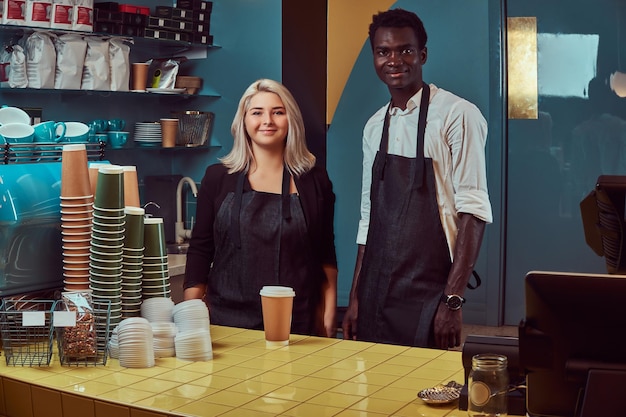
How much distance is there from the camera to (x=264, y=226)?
3295 millimetres

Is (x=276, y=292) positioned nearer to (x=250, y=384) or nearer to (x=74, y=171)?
(x=250, y=384)

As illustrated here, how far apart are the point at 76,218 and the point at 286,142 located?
1.03 m

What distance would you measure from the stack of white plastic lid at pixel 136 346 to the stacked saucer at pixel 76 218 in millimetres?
321

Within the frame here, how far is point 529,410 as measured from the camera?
1.78 metres

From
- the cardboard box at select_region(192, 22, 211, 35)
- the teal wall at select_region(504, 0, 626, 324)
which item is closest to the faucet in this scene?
the cardboard box at select_region(192, 22, 211, 35)

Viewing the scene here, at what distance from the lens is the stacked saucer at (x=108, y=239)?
2484mm

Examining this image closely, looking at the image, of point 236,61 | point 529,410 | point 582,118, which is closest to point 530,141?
point 582,118

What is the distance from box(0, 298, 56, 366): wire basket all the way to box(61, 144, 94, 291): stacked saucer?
19 centimetres

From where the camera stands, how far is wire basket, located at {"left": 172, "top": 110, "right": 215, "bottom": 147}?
608cm

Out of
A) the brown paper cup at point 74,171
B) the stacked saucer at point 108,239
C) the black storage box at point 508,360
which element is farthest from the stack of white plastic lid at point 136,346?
the black storage box at point 508,360

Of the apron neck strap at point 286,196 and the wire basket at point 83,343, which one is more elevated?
the apron neck strap at point 286,196

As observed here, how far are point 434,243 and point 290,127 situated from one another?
2.24 ft

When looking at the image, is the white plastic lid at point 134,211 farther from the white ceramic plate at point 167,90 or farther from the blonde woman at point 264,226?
the white ceramic plate at point 167,90

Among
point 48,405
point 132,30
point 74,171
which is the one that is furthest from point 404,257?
point 132,30
